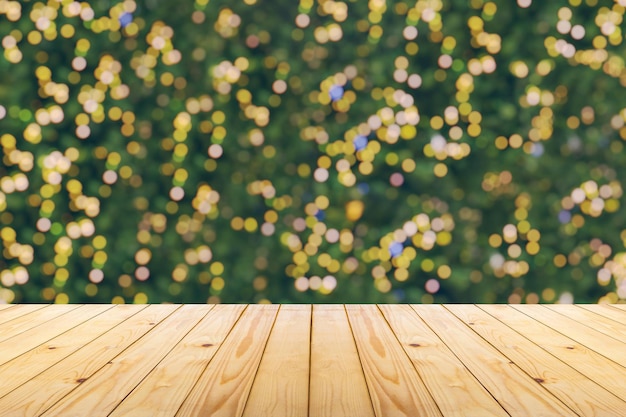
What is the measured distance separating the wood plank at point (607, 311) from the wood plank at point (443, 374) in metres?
0.65

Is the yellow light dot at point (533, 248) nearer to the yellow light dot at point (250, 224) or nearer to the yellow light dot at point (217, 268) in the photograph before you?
the yellow light dot at point (250, 224)

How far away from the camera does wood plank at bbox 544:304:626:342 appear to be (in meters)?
1.84

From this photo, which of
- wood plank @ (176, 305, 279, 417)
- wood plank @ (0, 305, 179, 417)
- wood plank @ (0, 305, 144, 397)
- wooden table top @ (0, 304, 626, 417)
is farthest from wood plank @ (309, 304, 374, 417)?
wood plank @ (0, 305, 144, 397)

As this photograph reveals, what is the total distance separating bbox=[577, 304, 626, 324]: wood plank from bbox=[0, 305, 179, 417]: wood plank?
1477 mm

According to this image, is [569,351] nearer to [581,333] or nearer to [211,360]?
[581,333]

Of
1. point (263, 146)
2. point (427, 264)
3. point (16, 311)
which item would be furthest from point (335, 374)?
point (16, 311)

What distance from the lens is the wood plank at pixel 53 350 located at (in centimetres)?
137

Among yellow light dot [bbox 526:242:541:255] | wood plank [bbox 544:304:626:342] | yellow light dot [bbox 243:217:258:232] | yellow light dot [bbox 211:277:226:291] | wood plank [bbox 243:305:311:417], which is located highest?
yellow light dot [bbox 243:217:258:232]

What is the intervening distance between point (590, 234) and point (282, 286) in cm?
114

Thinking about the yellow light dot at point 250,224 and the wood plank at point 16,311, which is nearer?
the wood plank at point 16,311

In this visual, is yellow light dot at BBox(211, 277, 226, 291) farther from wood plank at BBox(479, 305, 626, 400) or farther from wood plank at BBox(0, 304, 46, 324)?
wood plank at BBox(479, 305, 626, 400)

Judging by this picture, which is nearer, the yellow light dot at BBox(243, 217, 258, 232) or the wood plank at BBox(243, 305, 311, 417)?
the wood plank at BBox(243, 305, 311, 417)

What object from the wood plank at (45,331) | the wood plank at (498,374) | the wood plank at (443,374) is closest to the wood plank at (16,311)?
the wood plank at (45,331)

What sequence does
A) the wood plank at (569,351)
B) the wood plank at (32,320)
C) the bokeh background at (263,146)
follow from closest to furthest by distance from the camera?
the wood plank at (569,351) < the wood plank at (32,320) < the bokeh background at (263,146)
